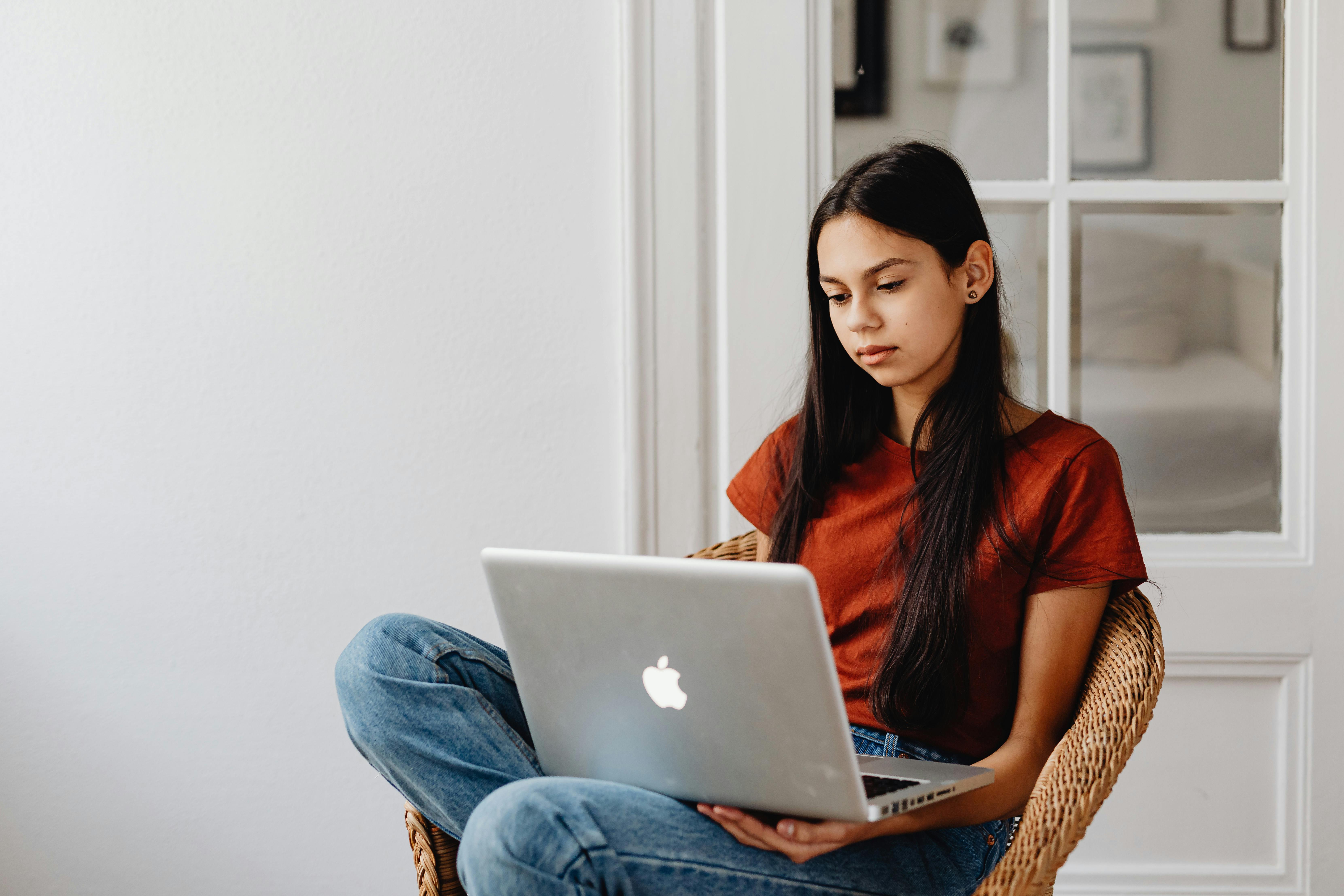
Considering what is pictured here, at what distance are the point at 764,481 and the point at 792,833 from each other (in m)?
0.55

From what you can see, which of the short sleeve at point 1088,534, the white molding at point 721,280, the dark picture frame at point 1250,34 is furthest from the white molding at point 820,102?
the short sleeve at point 1088,534

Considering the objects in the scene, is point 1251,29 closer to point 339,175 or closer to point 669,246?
point 669,246

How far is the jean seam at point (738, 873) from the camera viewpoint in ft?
2.69

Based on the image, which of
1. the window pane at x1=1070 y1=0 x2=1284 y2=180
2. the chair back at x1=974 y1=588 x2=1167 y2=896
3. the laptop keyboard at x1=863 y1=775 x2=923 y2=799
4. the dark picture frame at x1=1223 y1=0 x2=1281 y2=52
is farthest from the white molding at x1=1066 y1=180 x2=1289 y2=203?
the laptop keyboard at x1=863 y1=775 x2=923 y2=799

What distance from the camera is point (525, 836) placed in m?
0.80

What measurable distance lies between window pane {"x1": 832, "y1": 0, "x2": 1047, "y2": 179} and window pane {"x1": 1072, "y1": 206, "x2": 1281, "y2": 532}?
A: 17cm

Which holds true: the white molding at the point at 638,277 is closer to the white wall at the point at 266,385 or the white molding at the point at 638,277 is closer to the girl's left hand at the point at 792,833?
the white wall at the point at 266,385

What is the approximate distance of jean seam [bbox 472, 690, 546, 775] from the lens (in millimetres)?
1001

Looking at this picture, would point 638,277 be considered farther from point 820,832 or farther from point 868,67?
point 820,832

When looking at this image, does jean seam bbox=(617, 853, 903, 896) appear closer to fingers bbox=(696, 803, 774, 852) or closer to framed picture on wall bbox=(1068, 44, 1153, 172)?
fingers bbox=(696, 803, 774, 852)

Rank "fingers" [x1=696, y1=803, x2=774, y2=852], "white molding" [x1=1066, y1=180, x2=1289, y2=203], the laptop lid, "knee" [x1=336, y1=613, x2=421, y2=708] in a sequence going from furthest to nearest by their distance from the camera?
"white molding" [x1=1066, y1=180, x2=1289, y2=203] → "knee" [x1=336, y1=613, x2=421, y2=708] → "fingers" [x1=696, y1=803, x2=774, y2=852] → the laptop lid

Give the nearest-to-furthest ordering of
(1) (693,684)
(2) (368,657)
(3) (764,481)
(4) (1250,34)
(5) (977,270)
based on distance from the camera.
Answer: (1) (693,684), (2) (368,657), (5) (977,270), (3) (764,481), (4) (1250,34)

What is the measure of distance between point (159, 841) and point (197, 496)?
1.85 feet

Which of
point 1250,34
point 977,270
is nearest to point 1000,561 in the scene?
point 977,270
